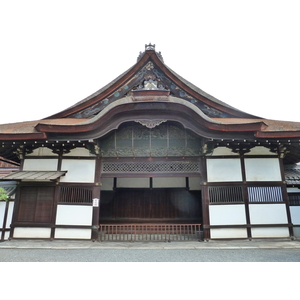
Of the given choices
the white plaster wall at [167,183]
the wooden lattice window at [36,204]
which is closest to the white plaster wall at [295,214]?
the white plaster wall at [167,183]

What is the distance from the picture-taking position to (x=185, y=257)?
5711 mm

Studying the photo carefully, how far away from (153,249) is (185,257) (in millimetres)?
1269

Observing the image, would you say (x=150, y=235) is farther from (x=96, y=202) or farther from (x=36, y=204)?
(x=36, y=204)

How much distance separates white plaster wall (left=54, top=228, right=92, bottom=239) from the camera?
792 centimetres

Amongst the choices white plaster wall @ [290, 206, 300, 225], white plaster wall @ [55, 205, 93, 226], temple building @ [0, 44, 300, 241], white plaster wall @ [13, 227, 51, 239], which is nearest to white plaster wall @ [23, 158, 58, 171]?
temple building @ [0, 44, 300, 241]

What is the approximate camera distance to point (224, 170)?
832 centimetres

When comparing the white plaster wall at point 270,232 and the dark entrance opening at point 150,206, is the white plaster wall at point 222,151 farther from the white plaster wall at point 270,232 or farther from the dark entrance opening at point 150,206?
the dark entrance opening at point 150,206

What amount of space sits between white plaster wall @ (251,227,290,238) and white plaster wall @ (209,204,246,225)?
1.80 ft

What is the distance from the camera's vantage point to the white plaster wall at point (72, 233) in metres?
7.92

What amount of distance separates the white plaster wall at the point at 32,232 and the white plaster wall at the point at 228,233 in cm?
617

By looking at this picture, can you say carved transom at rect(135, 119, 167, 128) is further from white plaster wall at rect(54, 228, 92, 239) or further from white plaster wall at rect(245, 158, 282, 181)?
white plaster wall at rect(54, 228, 92, 239)

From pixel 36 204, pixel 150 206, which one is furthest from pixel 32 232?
pixel 150 206

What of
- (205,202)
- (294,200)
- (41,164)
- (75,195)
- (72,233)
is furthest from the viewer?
(294,200)

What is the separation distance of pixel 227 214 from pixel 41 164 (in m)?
7.57
